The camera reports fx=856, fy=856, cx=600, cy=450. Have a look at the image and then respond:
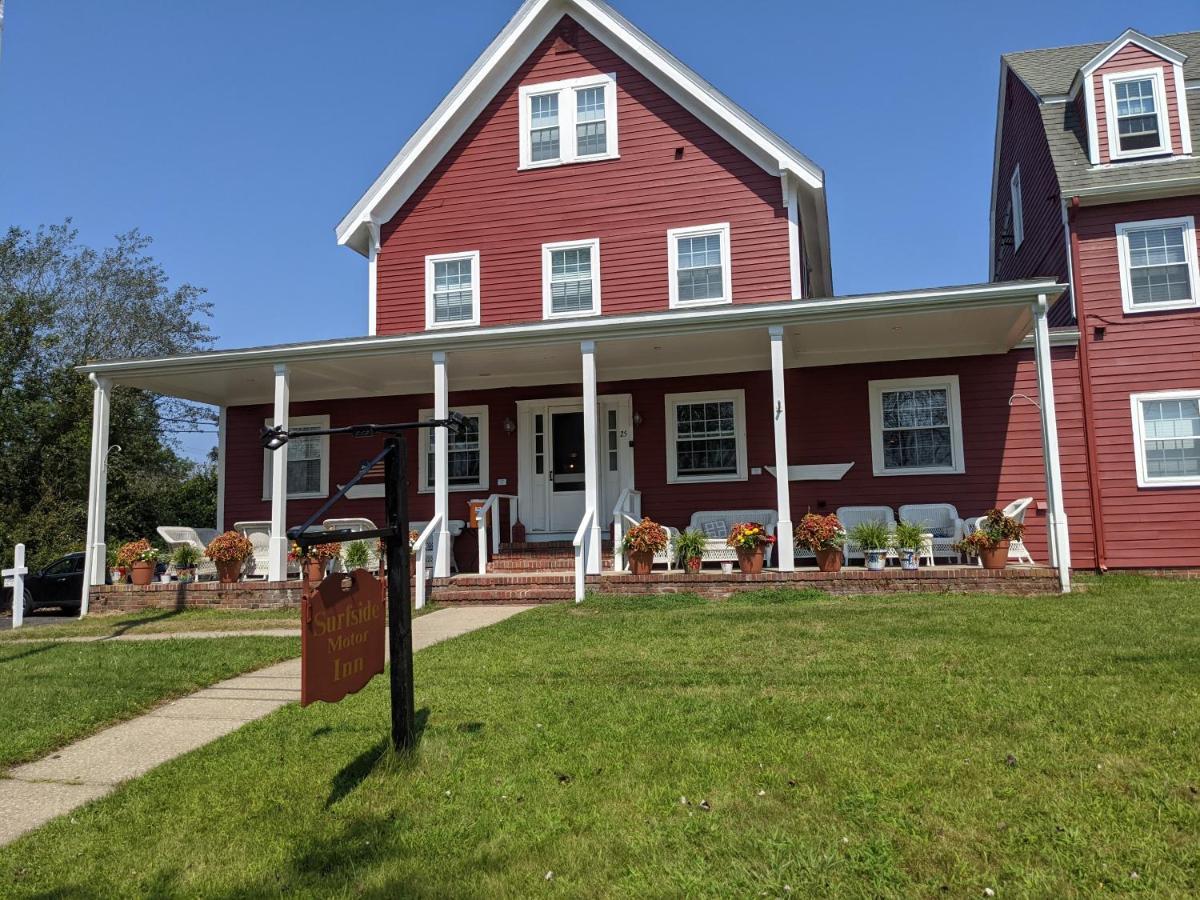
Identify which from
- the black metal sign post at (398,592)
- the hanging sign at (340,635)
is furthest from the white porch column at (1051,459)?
the hanging sign at (340,635)

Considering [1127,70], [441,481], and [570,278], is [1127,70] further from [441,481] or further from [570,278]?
[441,481]

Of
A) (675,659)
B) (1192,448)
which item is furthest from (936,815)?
(1192,448)

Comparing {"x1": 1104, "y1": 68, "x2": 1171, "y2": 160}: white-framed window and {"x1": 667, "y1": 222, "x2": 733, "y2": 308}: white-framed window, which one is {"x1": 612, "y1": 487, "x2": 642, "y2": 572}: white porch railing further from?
{"x1": 1104, "y1": 68, "x2": 1171, "y2": 160}: white-framed window

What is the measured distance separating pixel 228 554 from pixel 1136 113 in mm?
14970

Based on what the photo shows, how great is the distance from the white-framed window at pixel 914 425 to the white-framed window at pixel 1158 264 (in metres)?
2.74

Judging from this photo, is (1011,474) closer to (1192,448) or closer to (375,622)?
(1192,448)

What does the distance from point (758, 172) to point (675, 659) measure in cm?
946

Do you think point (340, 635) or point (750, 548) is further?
point (750, 548)

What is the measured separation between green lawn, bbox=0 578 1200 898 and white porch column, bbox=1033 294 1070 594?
3521 mm

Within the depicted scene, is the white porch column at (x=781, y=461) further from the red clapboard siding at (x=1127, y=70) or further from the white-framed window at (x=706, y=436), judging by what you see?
the red clapboard siding at (x=1127, y=70)

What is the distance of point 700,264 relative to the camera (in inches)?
528

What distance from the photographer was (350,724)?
16.0ft

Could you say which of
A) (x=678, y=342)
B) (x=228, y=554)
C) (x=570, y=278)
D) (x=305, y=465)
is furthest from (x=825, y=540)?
(x=305, y=465)

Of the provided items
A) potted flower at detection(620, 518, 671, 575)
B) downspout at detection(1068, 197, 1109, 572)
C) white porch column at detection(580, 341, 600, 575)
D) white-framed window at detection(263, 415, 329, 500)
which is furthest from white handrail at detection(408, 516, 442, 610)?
downspout at detection(1068, 197, 1109, 572)
